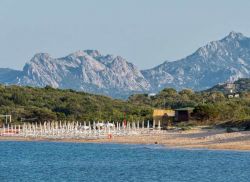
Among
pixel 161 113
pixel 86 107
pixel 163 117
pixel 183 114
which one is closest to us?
pixel 183 114

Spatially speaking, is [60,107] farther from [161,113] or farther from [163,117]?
[163,117]

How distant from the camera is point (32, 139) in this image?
275 feet

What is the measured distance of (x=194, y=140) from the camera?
6344 cm

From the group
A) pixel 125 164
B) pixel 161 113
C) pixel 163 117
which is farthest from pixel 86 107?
pixel 125 164

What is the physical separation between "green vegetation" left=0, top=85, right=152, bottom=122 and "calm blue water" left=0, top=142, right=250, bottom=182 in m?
33.7

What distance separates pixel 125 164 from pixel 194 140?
1428cm

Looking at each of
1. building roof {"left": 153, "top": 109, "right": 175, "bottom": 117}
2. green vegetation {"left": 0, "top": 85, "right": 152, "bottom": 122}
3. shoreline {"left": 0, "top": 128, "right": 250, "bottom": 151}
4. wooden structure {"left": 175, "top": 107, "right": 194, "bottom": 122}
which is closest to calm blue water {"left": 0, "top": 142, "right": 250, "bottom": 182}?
shoreline {"left": 0, "top": 128, "right": 250, "bottom": 151}

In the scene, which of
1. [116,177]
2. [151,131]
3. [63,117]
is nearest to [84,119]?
[63,117]

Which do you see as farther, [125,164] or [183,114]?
[183,114]

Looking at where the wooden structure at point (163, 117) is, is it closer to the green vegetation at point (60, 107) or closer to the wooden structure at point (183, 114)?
the wooden structure at point (183, 114)

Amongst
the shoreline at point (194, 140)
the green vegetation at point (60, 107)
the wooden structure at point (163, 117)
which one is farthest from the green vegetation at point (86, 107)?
the shoreline at point (194, 140)

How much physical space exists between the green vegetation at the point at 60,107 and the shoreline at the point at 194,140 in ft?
60.9

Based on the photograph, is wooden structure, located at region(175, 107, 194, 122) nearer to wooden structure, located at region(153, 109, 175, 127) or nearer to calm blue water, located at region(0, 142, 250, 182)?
wooden structure, located at region(153, 109, 175, 127)

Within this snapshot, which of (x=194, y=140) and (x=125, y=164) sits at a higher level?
(x=194, y=140)
